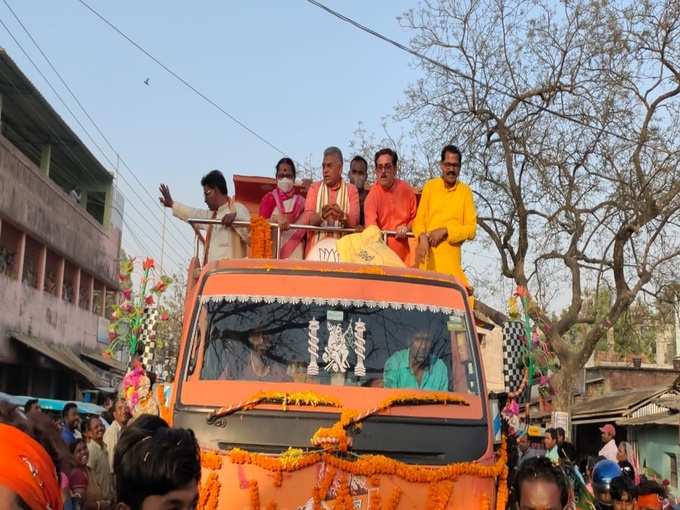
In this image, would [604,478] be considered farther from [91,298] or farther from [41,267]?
[91,298]

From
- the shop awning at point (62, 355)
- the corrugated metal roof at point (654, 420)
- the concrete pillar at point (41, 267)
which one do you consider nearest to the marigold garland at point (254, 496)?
the corrugated metal roof at point (654, 420)

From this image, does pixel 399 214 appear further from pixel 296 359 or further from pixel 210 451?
pixel 210 451

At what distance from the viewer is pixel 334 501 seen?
17.3ft

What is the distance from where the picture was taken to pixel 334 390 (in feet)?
18.7

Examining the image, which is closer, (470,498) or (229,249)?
(470,498)

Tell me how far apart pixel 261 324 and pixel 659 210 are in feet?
50.7

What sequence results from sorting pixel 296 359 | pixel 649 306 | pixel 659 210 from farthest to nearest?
1. pixel 649 306
2. pixel 659 210
3. pixel 296 359

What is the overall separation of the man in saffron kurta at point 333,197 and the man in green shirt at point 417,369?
192 cm

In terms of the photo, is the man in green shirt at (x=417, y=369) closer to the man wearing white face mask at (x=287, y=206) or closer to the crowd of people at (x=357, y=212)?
the crowd of people at (x=357, y=212)

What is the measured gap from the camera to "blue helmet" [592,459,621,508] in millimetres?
6656

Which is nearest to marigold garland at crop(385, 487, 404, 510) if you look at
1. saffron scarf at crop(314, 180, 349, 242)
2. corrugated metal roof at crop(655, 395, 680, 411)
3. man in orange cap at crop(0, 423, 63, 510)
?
saffron scarf at crop(314, 180, 349, 242)

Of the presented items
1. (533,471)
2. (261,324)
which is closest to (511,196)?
(261,324)

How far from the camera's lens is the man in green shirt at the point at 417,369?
19.5 ft

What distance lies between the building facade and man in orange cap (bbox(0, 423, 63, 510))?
72.4 feet
